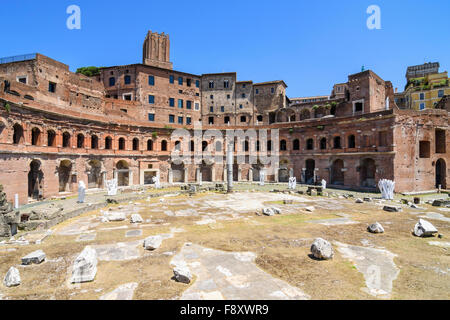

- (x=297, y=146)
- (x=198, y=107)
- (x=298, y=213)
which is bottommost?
(x=298, y=213)

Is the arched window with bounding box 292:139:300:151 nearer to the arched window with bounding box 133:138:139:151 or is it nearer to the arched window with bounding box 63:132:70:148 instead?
the arched window with bounding box 133:138:139:151

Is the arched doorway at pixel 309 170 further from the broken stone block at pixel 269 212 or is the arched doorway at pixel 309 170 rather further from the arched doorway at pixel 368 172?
the broken stone block at pixel 269 212

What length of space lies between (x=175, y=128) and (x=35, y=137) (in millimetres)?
15494

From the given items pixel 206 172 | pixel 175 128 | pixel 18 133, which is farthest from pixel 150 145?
pixel 18 133

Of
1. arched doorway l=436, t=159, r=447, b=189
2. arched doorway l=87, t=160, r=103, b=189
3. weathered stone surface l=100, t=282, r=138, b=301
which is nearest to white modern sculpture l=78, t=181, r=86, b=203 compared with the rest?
arched doorway l=87, t=160, r=103, b=189

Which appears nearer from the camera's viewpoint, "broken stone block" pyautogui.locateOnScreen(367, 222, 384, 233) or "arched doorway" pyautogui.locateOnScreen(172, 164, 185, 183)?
"broken stone block" pyautogui.locateOnScreen(367, 222, 384, 233)

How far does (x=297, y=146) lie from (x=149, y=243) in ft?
93.7

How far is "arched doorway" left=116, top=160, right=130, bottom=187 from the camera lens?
28891mm

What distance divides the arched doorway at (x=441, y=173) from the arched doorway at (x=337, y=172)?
31.4 ft

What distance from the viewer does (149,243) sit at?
27.7 feet

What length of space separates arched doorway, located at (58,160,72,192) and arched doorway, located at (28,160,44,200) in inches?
111

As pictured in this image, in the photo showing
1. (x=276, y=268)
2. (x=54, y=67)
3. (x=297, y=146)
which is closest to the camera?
(x=276, y=268)

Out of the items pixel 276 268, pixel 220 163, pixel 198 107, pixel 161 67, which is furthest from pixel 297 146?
pixel 276 268

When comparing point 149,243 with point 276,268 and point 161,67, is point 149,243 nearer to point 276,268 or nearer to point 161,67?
point 276,268
